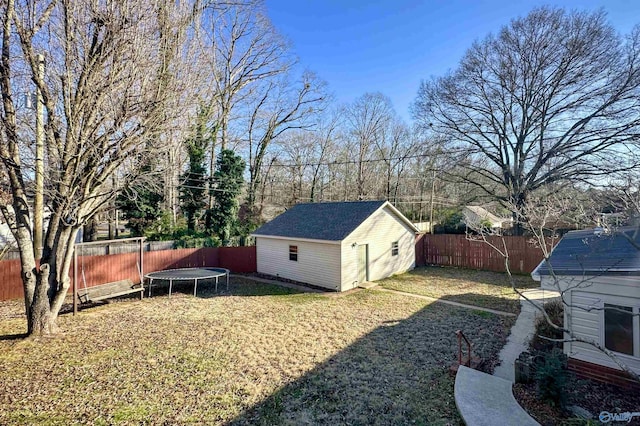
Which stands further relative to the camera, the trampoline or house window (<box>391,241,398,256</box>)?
house window (<box>391,241,398,256</box>)

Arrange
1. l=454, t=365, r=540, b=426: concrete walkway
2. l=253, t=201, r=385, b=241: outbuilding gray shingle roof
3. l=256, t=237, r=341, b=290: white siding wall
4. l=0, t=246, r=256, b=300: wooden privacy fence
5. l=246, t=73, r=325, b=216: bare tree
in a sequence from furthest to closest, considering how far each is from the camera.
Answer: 1. l=246, t=73, r=325, b=216: bare tree
2. l=253, t=201, r=385, b=241: outbuilding gray shingle roof
3. l=256, t=237, r=341, b=290: white siding wall
4. l=0, t=246, r=256, b=300: wooden privacy fence
5. l=454, t=365, r=540, b=426: concrete walkway

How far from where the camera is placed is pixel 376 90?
106 feet

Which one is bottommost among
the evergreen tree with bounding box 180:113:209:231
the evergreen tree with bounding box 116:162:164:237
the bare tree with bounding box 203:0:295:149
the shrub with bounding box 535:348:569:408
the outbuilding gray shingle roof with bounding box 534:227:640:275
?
the shrub with bounding box 535:348:569:408

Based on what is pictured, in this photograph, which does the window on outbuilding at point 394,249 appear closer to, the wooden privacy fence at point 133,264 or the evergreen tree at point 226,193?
the wooden privacy fence at point 133,264

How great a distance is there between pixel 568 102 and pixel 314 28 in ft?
47.7

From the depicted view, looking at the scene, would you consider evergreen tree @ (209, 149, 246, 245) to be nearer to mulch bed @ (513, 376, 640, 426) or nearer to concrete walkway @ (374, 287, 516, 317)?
concrete walkway @ (374, 287, 516, 317)

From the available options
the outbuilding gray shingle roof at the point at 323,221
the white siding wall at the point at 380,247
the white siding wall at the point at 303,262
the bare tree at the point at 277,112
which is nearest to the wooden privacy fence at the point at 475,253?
the white siding wall at the point at 380,247

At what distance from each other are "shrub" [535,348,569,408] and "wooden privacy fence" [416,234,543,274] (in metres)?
11.1

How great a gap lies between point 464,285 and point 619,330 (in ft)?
29.3

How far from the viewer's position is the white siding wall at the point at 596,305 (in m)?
5.45

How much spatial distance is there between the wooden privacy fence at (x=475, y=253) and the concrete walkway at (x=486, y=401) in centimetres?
1069

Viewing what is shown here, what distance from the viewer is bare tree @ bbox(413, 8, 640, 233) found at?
16.2 metres

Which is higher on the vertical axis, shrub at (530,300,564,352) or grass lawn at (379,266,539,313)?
shrub at (530,300,564,352)

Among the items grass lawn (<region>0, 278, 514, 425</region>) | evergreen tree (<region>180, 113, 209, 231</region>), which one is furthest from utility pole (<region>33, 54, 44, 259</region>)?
evergreen tree (<region>180, 113, 209, 231</region>)
